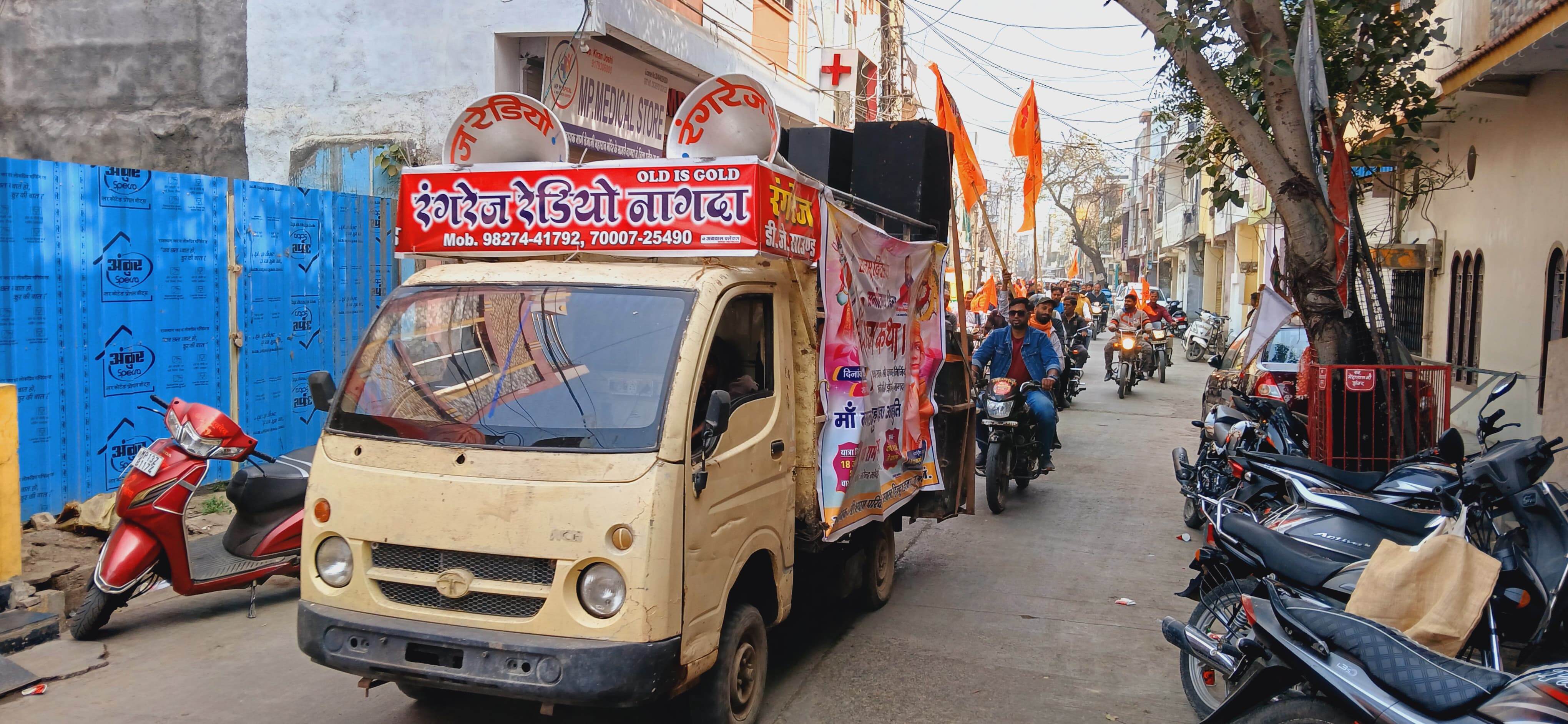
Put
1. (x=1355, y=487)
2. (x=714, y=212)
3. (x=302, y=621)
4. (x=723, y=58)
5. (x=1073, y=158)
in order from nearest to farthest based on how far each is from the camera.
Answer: (x=302, y=621) < (x=714, y=212) < (x=1355, y=487) < (x=723, y=58) < (x=1073, y=158)

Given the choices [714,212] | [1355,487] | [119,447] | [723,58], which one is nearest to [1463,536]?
[1355,487]

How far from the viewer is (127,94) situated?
34.8 feet

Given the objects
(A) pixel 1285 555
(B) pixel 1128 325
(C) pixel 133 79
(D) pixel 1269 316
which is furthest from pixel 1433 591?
(B) pixel 1128 325

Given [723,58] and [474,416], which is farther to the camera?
[723,58]

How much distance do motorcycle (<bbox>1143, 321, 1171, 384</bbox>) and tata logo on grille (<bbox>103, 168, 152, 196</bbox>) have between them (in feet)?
55.5

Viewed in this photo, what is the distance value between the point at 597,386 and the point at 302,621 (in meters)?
1.36

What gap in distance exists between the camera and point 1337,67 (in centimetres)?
859

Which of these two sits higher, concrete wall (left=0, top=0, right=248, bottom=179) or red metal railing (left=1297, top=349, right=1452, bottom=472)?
concrete wall (left=0, top=0, right=248, bottom=179)

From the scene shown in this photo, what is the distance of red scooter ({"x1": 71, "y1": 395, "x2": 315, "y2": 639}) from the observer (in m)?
5.25

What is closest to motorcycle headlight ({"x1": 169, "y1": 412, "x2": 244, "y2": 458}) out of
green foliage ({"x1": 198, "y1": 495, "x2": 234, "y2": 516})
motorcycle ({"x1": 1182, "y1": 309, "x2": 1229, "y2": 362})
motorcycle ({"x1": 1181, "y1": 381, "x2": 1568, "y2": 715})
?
green foliage ({"x1": 198, "y1": 495, "x2": 234, "y2": 516})

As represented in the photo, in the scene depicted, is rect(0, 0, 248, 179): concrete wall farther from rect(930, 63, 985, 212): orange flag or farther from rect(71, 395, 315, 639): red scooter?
rect(930, 63, 985, 212): orange flag

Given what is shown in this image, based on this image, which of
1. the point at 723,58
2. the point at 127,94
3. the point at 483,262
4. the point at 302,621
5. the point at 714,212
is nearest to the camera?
the point at 302,621

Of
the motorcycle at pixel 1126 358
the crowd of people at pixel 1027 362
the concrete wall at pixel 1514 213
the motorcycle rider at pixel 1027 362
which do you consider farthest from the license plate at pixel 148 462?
the motorcycle at pixel 1126 358

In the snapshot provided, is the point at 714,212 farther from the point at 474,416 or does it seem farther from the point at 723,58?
the point at 723,58
